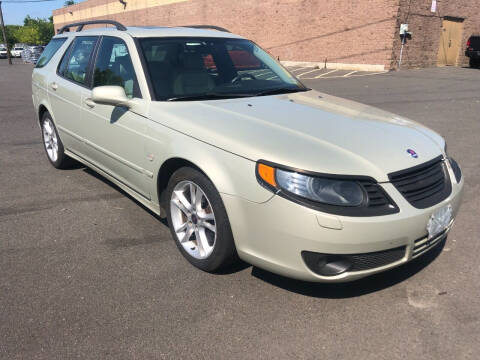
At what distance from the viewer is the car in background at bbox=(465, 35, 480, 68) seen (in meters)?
21.2

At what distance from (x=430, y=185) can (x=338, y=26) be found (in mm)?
20460

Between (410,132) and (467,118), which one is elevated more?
(410,132)

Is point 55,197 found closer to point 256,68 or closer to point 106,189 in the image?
point 106,189

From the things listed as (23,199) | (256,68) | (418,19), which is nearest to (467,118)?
(256,68)

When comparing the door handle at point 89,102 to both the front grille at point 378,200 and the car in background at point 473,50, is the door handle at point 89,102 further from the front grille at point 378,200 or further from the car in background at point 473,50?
the car in background at point 473,50

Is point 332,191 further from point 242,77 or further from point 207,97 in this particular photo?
point 242,77

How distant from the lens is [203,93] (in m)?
3.40

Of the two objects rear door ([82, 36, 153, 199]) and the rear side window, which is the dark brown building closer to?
the rear side window

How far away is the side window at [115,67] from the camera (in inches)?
137

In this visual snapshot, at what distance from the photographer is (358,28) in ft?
66.0

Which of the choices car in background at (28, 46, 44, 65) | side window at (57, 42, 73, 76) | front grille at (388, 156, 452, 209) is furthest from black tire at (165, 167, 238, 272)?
car in background at (28, 46, 44, 65)

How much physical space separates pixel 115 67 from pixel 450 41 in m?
23.0

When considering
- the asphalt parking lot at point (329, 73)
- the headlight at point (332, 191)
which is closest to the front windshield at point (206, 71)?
the headlight at point (332, 191)

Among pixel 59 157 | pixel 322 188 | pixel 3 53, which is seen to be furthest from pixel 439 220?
pixel 3 53
